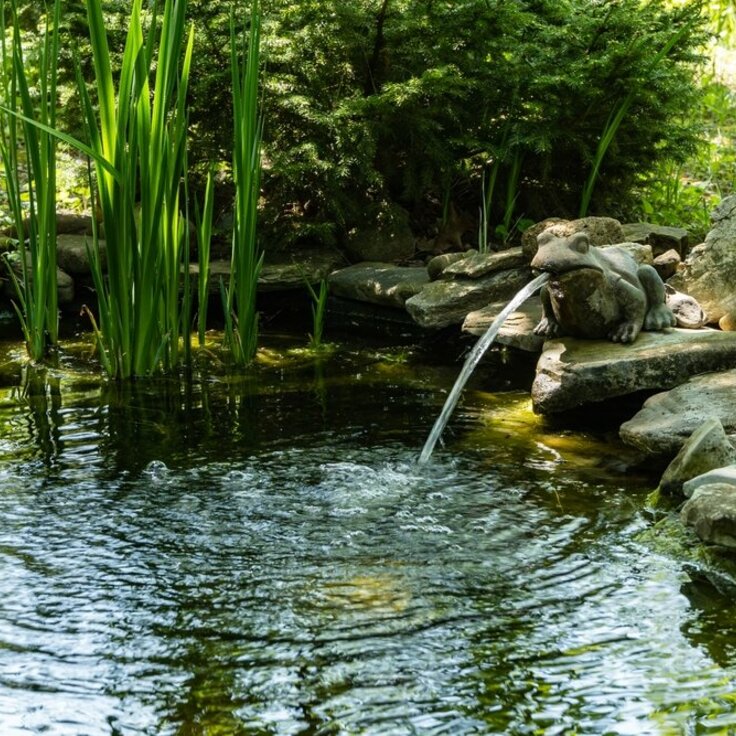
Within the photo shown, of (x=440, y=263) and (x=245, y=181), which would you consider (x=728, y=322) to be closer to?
(x=440, y=263)

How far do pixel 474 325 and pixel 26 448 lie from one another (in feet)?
9.06

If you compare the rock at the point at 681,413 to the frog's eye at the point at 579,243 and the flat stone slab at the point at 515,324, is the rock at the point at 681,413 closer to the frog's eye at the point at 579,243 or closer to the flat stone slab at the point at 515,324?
the frog's eye at the point at 579,243

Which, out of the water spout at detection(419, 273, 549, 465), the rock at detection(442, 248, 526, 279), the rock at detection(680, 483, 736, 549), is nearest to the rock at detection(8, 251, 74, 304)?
the rock at detection(442, 248, 526, 279)

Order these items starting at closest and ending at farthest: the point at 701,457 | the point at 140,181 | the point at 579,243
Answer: the point at 701,457 → the point at 579,243 → the point at 140,181

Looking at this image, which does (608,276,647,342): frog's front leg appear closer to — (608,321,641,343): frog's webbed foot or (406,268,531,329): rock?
(608,321,641,343): frog's webbed foot

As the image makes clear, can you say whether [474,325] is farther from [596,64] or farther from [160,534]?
[160,534]

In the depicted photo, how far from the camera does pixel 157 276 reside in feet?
17.0

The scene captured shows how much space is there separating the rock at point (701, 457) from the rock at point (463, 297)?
270cm

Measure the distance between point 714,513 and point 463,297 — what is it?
10.8ft

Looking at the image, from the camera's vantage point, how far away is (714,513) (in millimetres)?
3191

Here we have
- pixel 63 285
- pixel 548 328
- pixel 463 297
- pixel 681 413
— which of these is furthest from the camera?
pixel 63 285

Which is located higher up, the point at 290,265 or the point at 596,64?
the point at 596,64

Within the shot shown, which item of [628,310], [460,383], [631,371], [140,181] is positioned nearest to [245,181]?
[140,181]

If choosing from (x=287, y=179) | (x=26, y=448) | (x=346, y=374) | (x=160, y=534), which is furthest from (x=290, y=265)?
(x=160, y=534)
